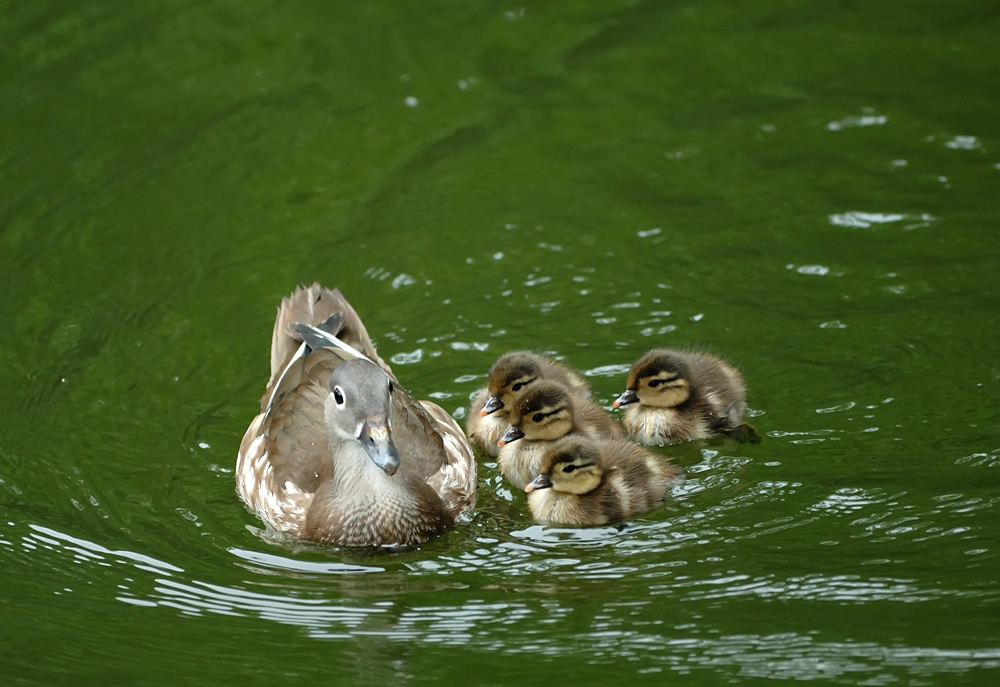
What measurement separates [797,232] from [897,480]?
237 cm

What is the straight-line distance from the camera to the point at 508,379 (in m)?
6.41

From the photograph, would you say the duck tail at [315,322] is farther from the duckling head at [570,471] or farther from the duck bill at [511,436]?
the duckling head at [570,471]

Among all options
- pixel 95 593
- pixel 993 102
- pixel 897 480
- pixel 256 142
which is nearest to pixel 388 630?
pixel 95 593

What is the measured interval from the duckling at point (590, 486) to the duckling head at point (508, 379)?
1.58 ft

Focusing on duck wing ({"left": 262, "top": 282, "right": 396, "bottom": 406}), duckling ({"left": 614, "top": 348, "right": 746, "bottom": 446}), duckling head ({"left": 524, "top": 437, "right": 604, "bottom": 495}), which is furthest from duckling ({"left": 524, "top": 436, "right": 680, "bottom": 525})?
duck wing ({"left": 262, "top": 282, "right": 396, "bottom": 406})

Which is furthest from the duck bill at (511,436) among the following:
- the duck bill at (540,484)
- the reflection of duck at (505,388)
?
the duck bill at (540,484)

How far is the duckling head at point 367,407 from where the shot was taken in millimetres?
5527

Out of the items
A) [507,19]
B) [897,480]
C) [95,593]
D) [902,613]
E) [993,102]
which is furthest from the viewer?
[507,19]

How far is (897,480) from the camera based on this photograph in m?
5.93

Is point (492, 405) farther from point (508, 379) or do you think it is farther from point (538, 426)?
point (538, 426)

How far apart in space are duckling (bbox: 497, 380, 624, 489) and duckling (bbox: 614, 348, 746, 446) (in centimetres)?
19

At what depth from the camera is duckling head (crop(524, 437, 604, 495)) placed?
5.87 m

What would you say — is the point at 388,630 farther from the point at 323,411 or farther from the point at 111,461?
the point at 111,461

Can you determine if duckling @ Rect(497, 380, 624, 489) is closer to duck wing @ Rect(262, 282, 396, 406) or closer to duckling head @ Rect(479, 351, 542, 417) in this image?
duckling head @ Rect(479, 351, 542, 417)
